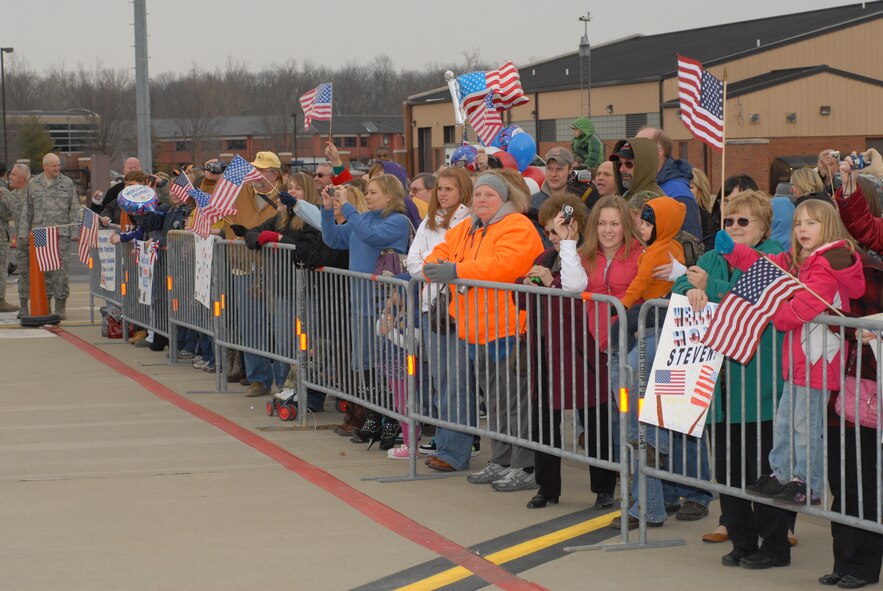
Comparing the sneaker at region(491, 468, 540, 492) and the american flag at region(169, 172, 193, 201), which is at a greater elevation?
the american flag at region(169, 172, 193, 201)

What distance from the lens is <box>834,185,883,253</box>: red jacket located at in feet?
24.1

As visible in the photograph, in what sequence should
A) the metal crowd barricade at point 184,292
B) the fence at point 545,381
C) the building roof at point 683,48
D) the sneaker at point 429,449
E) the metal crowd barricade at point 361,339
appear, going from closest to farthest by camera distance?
the fence at point 545,381
the metal crowd barricade at point 361,339
the sneaker at point 429,449
the metal crowd barricade at point 184,292
the building roof at point 683,48

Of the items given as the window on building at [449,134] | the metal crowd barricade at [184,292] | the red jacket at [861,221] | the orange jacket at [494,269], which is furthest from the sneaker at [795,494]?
the window on building at [449,134]

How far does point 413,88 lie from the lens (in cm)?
17775

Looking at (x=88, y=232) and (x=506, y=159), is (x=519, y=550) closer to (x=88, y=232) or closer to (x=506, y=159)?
(x=506, y=159)

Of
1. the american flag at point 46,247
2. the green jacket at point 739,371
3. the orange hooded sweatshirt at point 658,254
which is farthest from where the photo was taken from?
the american flag at point 46,247

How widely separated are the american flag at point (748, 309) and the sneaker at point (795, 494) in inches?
23.2

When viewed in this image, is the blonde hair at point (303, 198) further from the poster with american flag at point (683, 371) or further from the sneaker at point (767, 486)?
the sneaker at point (767, 486)

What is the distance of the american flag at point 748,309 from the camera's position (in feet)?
18.9

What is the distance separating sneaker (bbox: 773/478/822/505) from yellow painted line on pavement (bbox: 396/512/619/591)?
4.56 ft

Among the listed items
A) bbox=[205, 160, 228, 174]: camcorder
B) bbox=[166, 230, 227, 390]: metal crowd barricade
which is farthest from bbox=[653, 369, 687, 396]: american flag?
bbox=[205, 160, 228, 174]: camcorder

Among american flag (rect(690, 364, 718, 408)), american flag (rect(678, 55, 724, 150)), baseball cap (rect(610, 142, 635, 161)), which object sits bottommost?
american flag (rect(690, 364, 718, 408))

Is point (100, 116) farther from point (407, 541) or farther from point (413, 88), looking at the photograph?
point (407, 541)

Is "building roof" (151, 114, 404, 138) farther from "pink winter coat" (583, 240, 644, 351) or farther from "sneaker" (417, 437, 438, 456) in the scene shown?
"pink winter coat" (583, 240, 644, 351)
